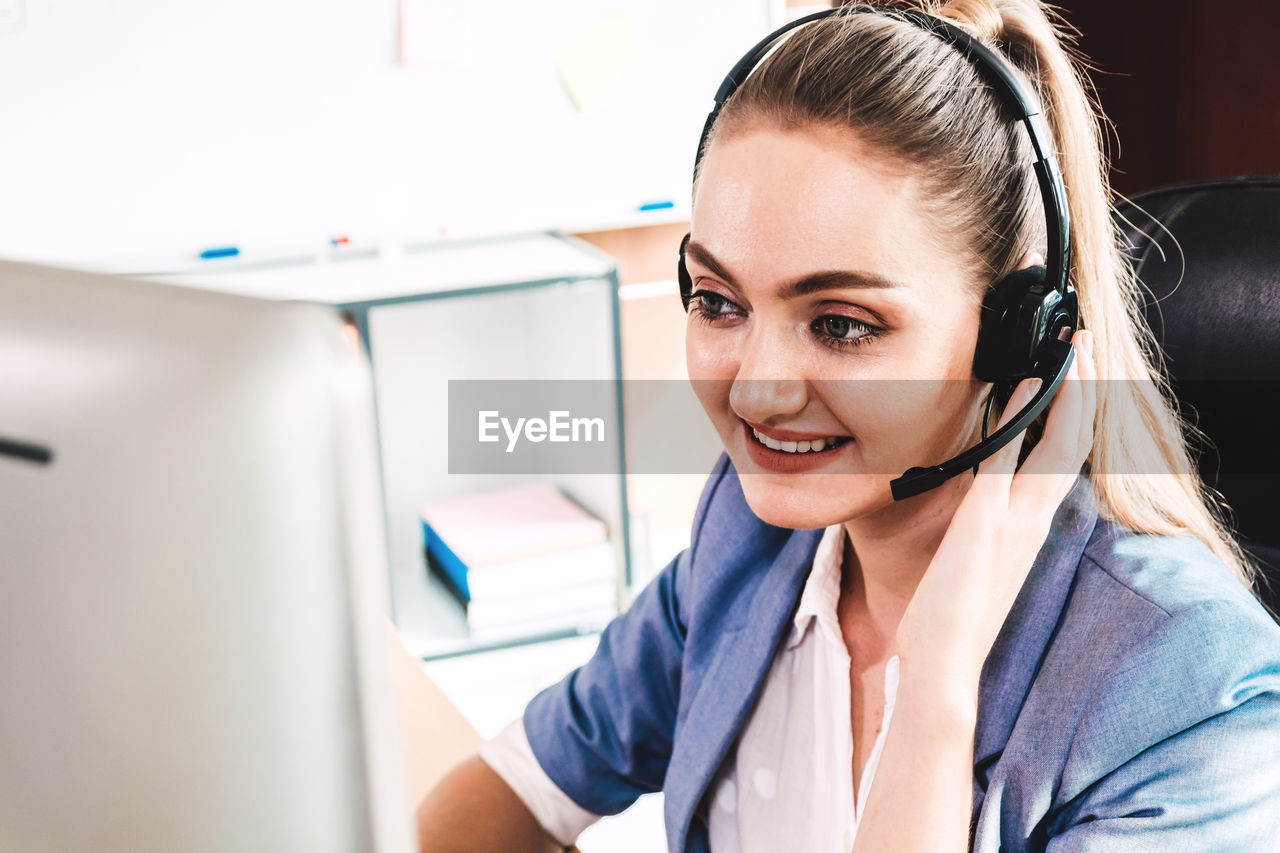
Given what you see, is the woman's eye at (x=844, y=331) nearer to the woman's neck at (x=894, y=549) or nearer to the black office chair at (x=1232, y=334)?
the woman's neck at (x=894, y=549)

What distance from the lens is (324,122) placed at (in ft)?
7.19

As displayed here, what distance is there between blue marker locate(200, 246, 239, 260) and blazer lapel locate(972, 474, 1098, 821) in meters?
1.75

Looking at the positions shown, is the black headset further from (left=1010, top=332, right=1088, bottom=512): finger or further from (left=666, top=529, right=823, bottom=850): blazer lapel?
(left=666, top=529, right=823, bottom=850): blazer lapel

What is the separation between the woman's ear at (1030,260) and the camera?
838 mm

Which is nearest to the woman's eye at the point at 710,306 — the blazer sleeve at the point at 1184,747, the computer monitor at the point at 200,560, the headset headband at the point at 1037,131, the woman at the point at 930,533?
the woman at the point at 930,533

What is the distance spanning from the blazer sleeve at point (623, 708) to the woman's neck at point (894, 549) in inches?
6.0

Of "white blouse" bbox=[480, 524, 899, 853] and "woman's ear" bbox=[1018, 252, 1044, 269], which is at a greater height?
"woman's ear" bbox=[1018, 252, 1044, 269]

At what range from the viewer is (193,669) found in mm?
285

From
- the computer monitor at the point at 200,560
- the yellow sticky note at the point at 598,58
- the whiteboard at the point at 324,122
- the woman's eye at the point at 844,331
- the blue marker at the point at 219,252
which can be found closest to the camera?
the computer monitor at the point at 200,560

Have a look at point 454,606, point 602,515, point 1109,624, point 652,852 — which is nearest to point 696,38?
point 602,515

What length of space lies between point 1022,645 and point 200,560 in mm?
625

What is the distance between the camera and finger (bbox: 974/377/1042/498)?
799 millimetres

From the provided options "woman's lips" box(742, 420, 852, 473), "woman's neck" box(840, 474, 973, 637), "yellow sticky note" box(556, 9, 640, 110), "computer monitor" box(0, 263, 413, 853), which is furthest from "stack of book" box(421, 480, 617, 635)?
"computer monitor" box(0, 263, 413, 853)

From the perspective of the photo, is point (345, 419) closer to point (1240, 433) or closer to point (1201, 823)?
point (1201, 823)
